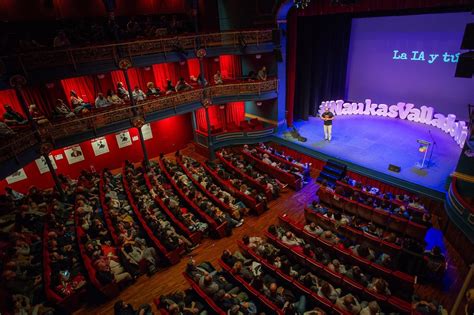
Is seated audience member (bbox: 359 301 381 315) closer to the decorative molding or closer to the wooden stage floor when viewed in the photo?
the wooden stage floor

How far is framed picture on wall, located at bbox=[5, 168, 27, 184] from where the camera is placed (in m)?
12.0

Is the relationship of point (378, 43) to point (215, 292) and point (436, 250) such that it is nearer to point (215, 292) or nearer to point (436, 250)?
point (436, 250)

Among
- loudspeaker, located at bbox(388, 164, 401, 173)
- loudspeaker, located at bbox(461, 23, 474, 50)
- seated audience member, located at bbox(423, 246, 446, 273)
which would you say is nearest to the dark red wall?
loudspeaker, located at bbox(388, 164, 401, 173)

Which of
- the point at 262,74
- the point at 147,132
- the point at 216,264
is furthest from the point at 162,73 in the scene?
the point at 216,264

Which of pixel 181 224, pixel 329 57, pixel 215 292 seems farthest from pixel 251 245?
pixel 329 57

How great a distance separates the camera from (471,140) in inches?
335

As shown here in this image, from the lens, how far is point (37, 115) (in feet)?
37.5

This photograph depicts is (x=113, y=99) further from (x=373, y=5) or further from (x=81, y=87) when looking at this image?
(x=373, y=5)

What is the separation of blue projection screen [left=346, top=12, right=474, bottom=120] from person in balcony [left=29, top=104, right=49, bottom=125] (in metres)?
15.6

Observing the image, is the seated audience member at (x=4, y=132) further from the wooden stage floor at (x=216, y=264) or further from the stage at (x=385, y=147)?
the stage at (x=385, y=147)

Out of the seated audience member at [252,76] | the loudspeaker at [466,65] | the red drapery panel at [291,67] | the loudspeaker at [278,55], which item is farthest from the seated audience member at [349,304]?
the seated audience member at [252,76]

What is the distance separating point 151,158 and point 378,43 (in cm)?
1399

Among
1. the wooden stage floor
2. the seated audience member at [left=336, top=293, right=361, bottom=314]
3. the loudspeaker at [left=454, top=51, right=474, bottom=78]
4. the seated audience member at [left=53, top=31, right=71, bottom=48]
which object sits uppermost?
the seated audience member at [left=53, top=31, right=71, bottom=48]

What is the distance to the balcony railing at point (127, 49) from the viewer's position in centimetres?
941
